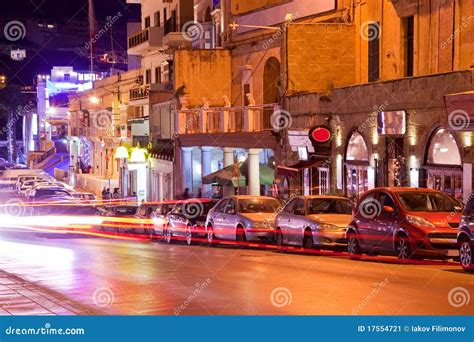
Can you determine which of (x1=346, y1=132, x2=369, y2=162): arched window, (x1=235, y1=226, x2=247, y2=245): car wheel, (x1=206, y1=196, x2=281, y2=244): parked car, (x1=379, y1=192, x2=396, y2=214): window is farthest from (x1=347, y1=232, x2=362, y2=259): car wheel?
(x1=346, y1=132, x2=369, y2=162): arched window

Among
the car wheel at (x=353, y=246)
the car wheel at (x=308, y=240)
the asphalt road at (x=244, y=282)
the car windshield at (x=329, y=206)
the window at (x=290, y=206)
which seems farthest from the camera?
the window at (x=290, y=206)

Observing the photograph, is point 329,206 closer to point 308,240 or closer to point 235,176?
point 308,240

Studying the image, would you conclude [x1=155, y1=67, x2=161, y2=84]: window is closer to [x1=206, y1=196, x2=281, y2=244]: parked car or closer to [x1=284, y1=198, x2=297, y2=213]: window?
[x1=206, y1=196, x2=281, y2=244]: parked car

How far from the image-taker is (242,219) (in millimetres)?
27859

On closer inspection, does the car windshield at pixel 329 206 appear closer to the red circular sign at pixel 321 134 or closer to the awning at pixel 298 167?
the red circular sign at pixel 321 134

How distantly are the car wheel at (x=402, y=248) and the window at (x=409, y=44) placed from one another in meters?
12.6

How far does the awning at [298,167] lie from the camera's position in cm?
3594

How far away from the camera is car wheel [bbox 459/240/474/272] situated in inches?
703

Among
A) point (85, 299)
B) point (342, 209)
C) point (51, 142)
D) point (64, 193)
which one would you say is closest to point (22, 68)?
point (51, 142)

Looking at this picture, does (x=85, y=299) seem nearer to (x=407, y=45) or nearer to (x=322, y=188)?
(x=407, y=45)

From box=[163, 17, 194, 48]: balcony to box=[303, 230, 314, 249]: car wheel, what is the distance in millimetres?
28629

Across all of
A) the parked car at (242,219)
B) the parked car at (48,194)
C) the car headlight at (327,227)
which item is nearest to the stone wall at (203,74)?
the parked car at (48,194)

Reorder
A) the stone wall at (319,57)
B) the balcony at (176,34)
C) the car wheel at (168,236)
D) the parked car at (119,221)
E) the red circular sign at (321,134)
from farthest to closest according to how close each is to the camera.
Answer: the balcony at (176,34), the parked car at (119,221), the stone wall at (319,57), the red circular sign at (321,134), the car wheel at (168,236)

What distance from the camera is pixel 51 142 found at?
111 m
